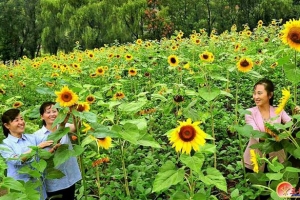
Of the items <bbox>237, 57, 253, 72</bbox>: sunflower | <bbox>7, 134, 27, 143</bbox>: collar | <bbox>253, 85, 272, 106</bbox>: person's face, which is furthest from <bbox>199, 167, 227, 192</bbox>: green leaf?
<bbox>7, 134, 27, 143</bbox>: collar

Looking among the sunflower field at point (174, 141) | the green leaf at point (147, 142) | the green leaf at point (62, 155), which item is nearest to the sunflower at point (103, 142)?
the sunflower field at point (174, 141)

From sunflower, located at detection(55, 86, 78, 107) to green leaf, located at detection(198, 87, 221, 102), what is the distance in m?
0.87

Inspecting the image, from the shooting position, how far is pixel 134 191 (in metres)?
2.81

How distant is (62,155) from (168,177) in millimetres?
490

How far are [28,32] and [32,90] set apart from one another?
78.9ft

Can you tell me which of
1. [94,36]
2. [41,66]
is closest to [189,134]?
[41,66]

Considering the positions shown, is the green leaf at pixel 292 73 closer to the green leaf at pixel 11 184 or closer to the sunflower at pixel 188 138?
the sunflower at pixel 188 138

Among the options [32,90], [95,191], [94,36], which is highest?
[94,36]

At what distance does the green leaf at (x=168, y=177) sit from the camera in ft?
5.28

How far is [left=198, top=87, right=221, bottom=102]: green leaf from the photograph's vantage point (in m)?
2.35

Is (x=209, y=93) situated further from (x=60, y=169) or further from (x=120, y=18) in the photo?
(x=120, y=18)

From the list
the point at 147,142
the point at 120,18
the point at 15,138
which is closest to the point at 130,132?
the point at 147,142

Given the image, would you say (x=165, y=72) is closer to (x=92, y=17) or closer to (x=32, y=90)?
(x=32, y=90)

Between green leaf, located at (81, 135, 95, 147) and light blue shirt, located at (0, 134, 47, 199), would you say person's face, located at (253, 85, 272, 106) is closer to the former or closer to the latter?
green leaf, located at (81, 135, 95, 147)
